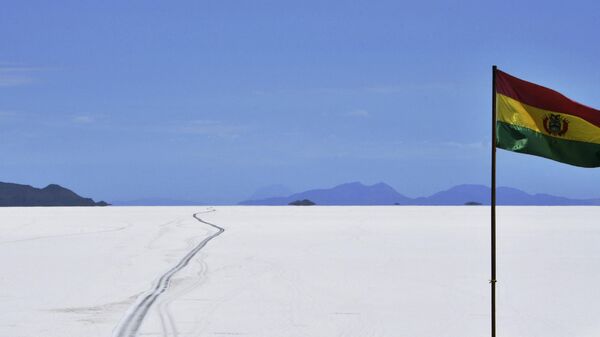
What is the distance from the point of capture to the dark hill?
12638cm

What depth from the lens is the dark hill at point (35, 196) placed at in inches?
4975

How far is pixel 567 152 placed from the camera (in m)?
8.48

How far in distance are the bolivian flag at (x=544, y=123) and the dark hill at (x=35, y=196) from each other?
119332 mm
